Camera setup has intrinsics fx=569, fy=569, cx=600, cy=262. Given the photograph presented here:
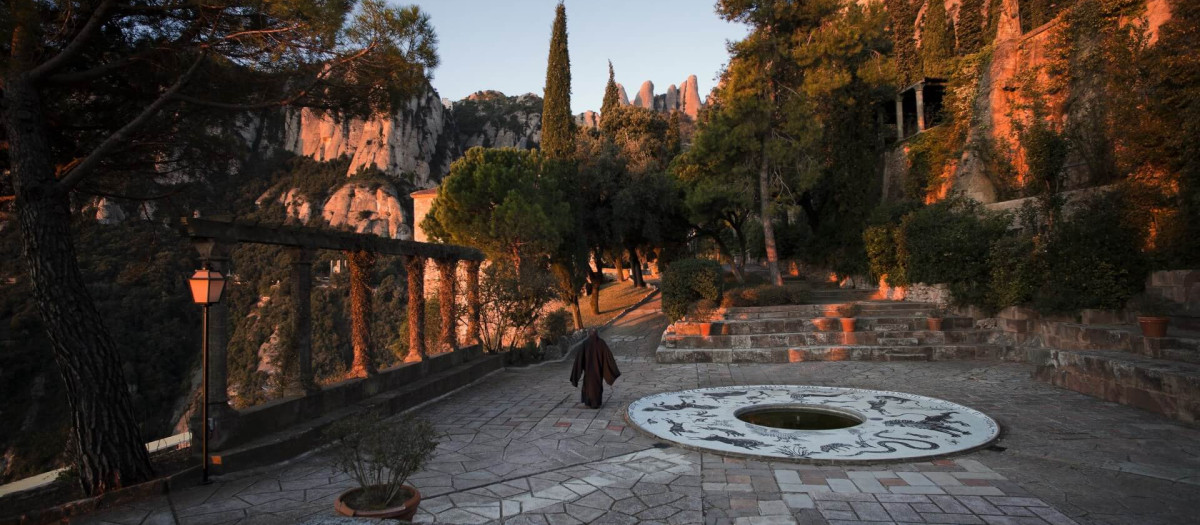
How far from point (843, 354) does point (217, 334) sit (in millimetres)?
11216

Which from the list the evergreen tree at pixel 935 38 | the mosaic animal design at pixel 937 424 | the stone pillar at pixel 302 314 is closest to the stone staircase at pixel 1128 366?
the mosaic animal design at pixel 937 424

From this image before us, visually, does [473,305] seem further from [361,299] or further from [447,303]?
[361,299]

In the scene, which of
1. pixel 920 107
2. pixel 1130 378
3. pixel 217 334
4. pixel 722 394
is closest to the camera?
pixel 217 334

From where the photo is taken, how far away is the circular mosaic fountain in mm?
5781

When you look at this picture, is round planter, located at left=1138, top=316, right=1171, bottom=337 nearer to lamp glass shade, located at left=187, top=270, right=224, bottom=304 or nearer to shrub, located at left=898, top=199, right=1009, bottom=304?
shrub, located at left=898, top=199, right=1009, bottom=304

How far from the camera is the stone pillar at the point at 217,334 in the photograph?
5.67 metres

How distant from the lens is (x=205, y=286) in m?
5.43

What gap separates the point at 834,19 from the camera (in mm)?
17531

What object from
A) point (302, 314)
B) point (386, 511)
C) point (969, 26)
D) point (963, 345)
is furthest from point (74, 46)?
point (969, 26)

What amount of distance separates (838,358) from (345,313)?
28.5 metres

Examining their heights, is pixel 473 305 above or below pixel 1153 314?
above

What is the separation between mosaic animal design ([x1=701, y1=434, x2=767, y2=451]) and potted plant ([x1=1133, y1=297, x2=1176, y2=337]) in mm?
6394

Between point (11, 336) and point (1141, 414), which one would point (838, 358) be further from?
point (11, 336)

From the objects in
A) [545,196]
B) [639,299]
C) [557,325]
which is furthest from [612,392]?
[639,299]
